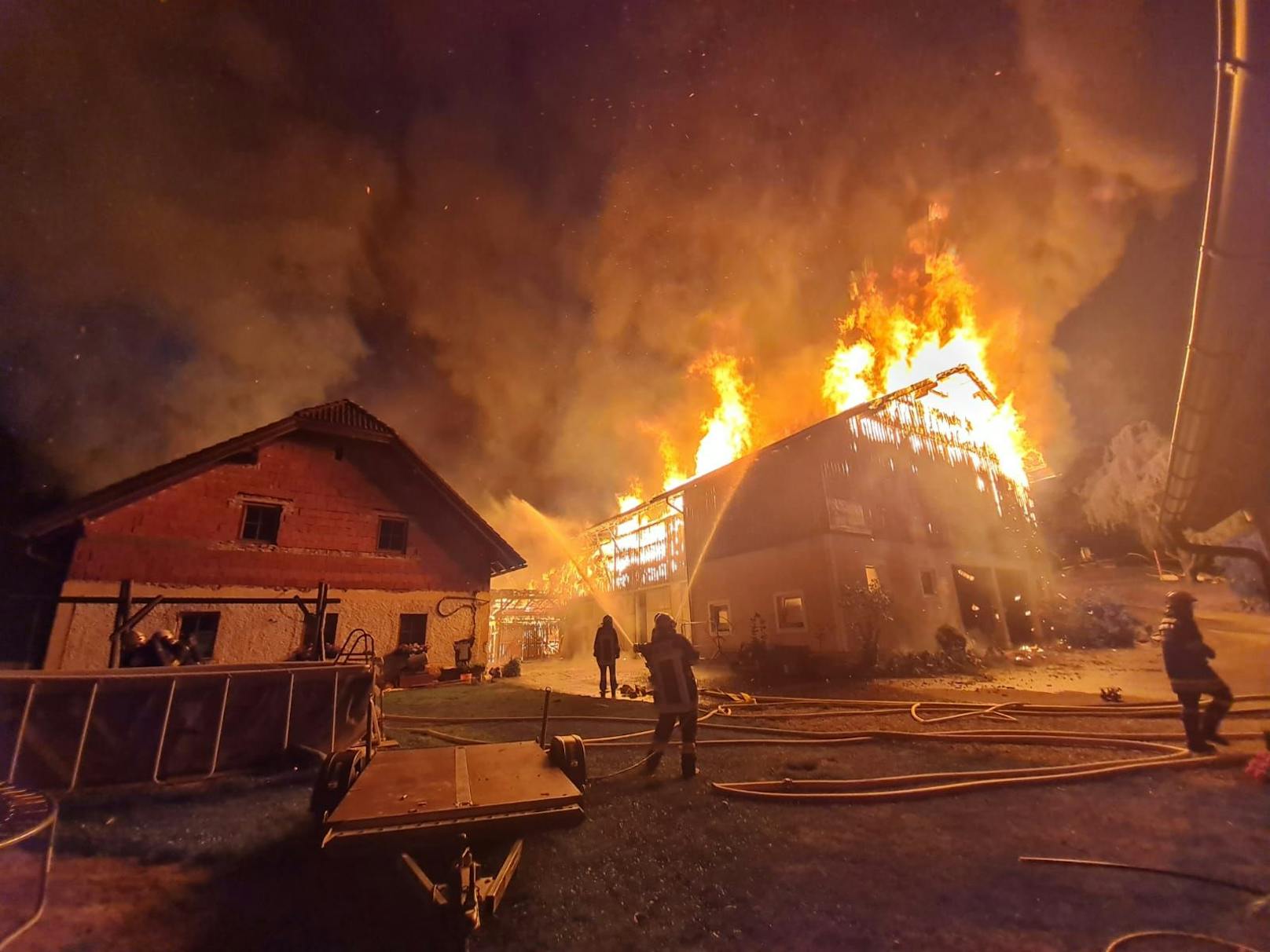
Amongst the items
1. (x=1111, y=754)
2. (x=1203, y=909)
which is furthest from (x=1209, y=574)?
(x=1203, y=909)

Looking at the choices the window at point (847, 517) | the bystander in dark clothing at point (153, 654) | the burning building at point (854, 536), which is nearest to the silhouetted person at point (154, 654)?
the bystander in dark clothing at point (153, 654)

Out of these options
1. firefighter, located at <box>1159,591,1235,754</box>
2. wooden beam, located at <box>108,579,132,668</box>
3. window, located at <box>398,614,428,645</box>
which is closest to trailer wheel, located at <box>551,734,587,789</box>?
firefighter, located at <box>1159,591,1235,754</box>

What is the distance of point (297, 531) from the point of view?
563 inches

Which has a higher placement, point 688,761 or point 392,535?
point 392,535

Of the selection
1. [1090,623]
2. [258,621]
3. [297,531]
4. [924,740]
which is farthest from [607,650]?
[1090,623]

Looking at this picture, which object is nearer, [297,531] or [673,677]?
[673,677]

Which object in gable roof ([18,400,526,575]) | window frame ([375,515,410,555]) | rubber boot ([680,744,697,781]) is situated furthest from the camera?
window frame ([375,515,410,555])

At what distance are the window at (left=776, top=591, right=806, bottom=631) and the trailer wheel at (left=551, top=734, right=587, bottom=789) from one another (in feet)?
44.6

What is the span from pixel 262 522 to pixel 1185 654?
19.1 meters

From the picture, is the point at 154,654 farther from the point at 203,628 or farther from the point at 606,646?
the point at 606,646

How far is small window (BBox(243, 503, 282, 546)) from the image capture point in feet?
45.4

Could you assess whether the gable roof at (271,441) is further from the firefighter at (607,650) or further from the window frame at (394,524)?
the firefighter at (607,650)

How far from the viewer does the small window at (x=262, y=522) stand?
13.8m

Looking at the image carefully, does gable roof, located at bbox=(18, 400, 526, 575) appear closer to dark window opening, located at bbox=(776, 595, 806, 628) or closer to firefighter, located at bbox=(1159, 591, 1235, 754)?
dark window opening, located at bbox=(776, 595, 806, 628)
